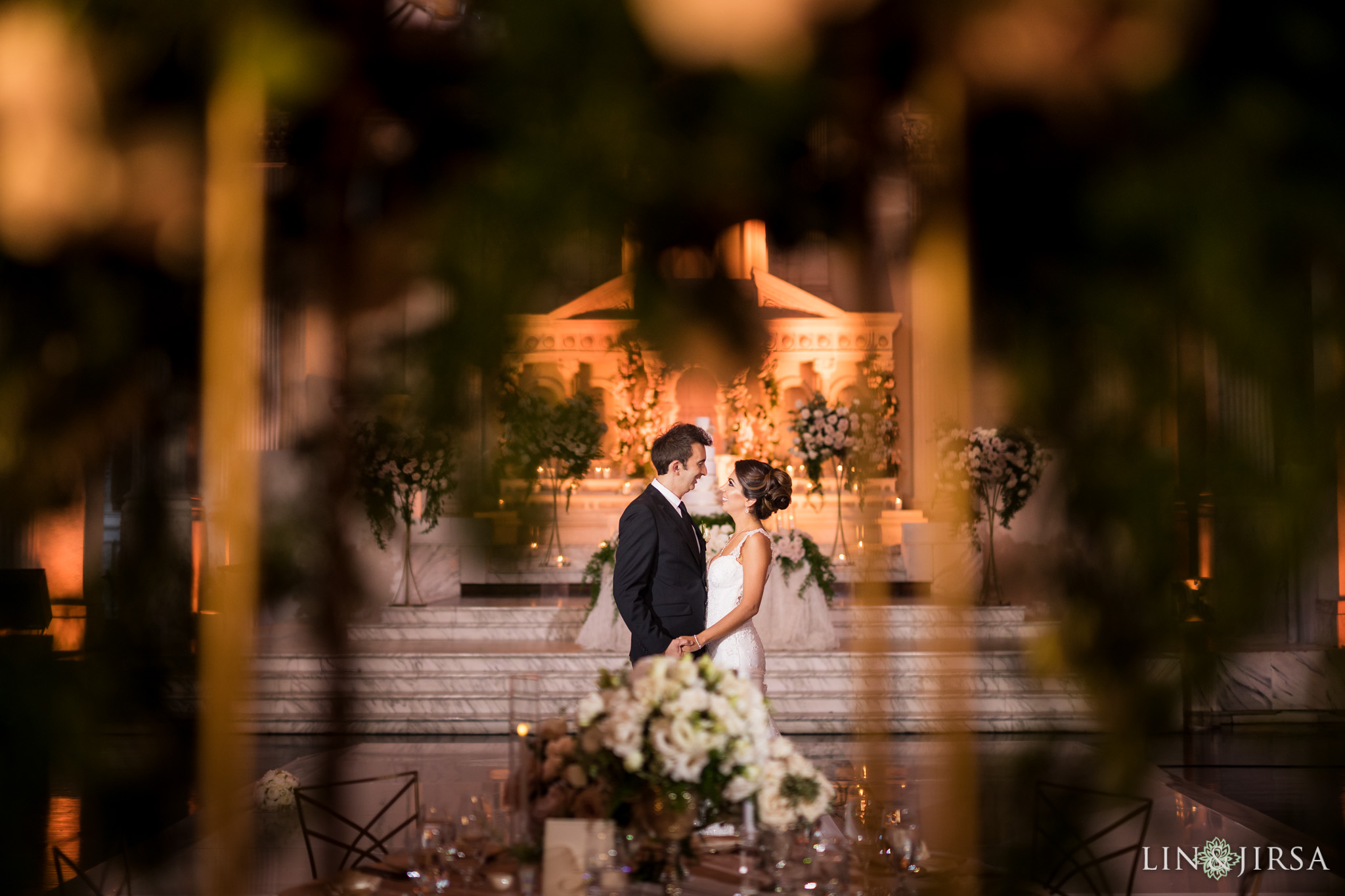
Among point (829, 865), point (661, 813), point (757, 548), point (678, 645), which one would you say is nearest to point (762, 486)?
point (757, 548)

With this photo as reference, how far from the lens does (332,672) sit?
0.55m

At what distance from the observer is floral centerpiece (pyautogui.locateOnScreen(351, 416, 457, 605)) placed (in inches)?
20.4

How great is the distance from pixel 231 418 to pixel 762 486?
397 cm

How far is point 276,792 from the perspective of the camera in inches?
35.3

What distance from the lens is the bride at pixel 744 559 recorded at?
429 centimetres

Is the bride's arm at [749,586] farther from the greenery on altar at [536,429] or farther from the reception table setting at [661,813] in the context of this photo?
the greenery on altar at [536,429]

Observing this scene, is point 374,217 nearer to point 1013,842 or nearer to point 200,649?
point 200,649

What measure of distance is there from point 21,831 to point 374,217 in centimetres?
39

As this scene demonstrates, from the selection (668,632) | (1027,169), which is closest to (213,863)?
(1027,169)

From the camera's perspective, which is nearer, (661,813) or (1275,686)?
(1275,686)

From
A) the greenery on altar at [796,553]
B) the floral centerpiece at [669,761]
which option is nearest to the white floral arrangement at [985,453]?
the floral centerpiece at [669,761]

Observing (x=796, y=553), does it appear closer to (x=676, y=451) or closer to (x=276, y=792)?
(x=676, y=451)

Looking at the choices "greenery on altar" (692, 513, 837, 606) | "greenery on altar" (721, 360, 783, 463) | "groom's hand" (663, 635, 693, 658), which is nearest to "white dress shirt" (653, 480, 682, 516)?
"groom's hand" (663, 635, 693, 658)

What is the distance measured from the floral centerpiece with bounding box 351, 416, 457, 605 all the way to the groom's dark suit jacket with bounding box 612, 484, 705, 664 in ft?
9.66
